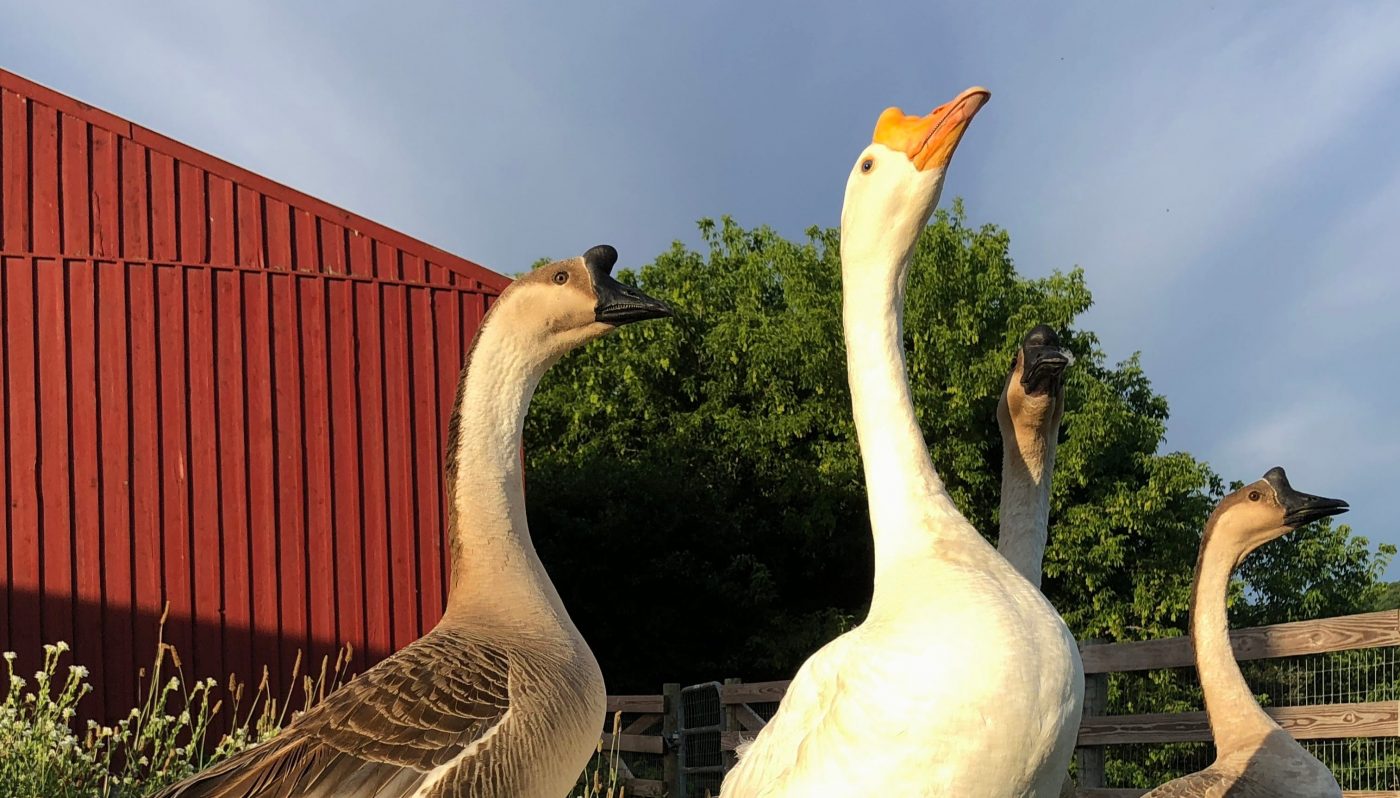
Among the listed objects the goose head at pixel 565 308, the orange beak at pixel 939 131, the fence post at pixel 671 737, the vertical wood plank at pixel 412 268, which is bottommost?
the fence post at pixel 671 737

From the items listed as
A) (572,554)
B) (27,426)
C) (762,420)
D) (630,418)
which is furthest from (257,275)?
(630,418)

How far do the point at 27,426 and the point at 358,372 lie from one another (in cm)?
335

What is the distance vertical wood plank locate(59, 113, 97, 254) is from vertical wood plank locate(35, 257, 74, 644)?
27cm

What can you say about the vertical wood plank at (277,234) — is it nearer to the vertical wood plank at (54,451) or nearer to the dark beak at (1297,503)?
the vertical wood plank at (54,451)

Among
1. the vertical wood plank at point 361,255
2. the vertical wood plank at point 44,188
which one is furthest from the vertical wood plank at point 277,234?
the vertical wood plank at point 44,188

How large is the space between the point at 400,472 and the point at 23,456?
3.77m

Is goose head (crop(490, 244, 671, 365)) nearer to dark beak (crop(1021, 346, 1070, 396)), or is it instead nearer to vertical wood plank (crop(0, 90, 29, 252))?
dark beak (crop(1021, 346, 1070, 396))

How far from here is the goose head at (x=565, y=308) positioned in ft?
17.1

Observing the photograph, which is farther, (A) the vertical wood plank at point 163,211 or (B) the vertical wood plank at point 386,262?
(B) the vertical wood plank at point 386,262

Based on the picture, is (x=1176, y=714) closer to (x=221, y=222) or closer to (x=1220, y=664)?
(x=1220, y=664)

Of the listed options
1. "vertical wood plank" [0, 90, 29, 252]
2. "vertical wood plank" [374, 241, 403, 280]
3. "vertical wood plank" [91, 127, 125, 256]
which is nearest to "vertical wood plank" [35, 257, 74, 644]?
"vertical wood plank" [0, 90, 29, 252]

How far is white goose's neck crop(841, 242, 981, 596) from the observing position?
11.4 feet

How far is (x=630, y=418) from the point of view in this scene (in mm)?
38281

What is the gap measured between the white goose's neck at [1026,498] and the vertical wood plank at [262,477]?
32.9 ft
